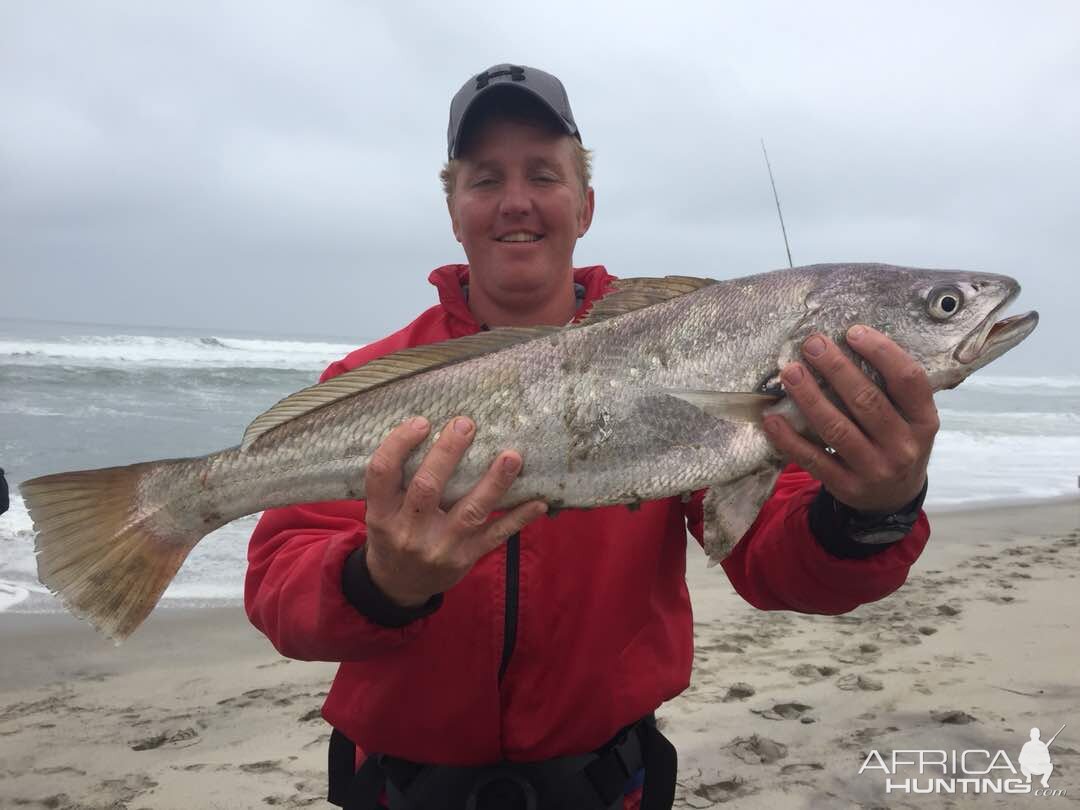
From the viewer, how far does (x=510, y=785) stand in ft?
8.23

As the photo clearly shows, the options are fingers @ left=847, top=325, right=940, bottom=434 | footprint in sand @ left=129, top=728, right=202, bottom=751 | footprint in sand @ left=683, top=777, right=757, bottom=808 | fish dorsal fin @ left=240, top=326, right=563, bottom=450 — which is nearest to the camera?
fingers @ left=847, top=325, right=940, bottom=434

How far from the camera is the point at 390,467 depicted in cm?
226

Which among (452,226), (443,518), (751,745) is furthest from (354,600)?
(751,745)

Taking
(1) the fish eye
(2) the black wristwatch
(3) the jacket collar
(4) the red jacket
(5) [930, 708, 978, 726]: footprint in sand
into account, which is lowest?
(5) [930, 708, 978, 726]: footprint in sand

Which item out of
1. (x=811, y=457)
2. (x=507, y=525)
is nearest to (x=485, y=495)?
(x=507, y=525)

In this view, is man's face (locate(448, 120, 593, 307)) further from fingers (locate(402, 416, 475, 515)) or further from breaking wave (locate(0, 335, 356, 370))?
breaking wave (locate(0, 335, 356, 370))

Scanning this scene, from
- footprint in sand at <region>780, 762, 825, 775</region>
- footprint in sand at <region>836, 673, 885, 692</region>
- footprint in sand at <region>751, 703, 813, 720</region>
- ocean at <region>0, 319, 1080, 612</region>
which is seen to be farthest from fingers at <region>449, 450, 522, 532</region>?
ocean at <region>0, 319, 1080, 612</region>

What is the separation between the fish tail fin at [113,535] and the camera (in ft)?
7.87

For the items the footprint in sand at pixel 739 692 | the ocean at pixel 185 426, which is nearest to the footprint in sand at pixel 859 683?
the footprint in sand at pixel 739 692

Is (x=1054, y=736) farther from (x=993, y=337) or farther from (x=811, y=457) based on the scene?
(x=811, y=457)

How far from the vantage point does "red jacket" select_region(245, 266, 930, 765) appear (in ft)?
7.95

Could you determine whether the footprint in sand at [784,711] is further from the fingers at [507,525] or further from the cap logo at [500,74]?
the cap logo at [500,74]

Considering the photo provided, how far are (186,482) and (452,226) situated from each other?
4.90ft

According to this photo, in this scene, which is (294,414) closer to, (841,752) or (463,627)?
(463,627)
